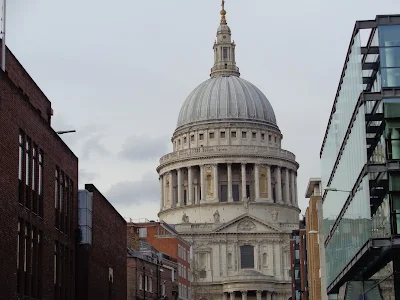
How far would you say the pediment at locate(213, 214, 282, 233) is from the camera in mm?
176875

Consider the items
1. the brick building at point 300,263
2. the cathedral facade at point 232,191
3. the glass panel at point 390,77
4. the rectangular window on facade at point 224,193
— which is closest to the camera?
the glass panel at point 390,77

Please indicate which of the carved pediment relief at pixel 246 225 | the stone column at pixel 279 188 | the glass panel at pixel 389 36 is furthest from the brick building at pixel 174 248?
the glass panel at pixel 389 36

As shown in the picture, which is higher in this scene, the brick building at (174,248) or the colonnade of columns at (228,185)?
the colonnade of columns at (228,185)

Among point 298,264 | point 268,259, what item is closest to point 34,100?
point 298,264

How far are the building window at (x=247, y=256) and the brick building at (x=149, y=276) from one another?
235 feet

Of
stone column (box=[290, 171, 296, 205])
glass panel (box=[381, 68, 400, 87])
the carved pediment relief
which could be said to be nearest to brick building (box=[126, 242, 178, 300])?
glass panel (box=[381, 68, 400, 87])

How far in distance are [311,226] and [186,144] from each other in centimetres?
10905

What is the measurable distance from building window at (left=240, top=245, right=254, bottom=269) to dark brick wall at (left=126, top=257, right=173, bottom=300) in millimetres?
80438

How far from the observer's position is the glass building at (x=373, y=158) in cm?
4156

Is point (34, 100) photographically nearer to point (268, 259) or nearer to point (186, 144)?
point (268, 259)

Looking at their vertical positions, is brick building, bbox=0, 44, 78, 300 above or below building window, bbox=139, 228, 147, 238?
below

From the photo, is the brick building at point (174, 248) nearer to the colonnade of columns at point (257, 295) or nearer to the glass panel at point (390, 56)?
the colonnade of columns at point (257, 295)

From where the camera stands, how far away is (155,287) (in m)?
89.4

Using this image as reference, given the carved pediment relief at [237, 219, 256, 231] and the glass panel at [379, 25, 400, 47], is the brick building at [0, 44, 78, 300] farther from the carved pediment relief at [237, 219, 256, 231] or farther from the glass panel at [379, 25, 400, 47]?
the carved pediment relief at [237, 219, 256, 231]
